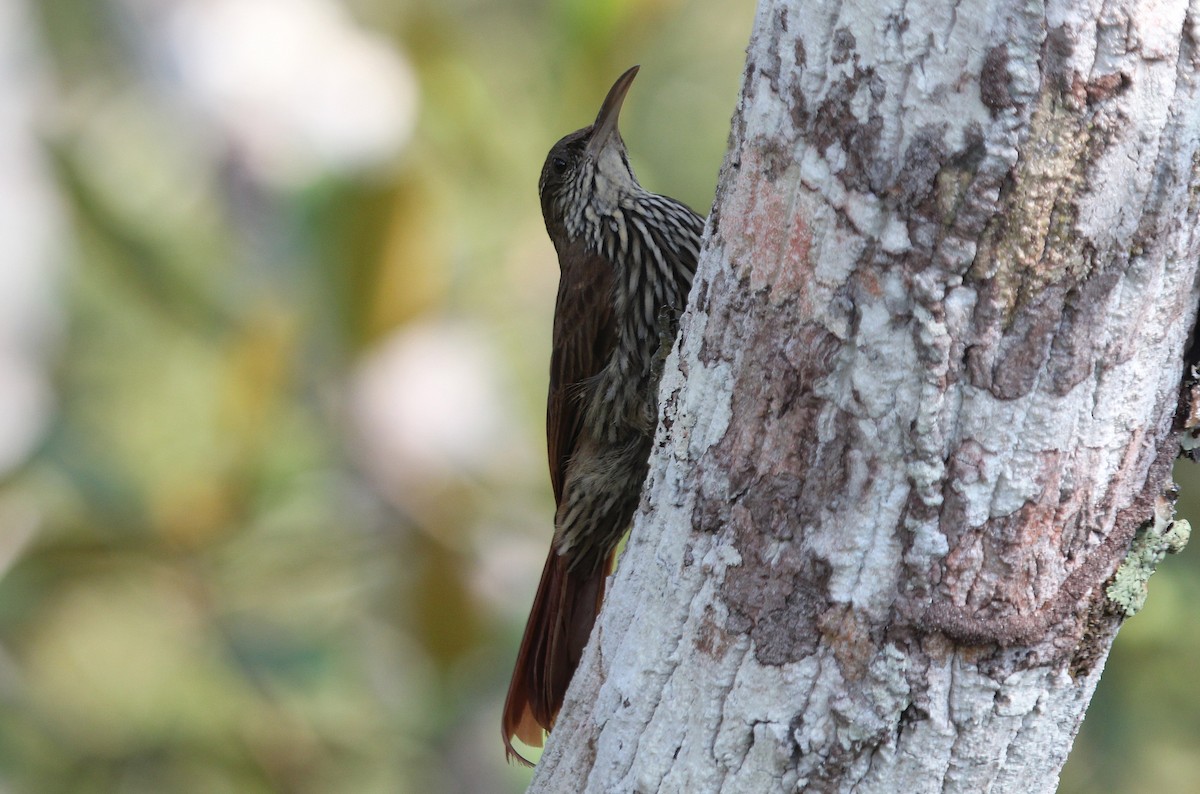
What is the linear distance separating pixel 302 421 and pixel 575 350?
2202 mm

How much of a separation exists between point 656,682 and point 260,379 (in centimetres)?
303

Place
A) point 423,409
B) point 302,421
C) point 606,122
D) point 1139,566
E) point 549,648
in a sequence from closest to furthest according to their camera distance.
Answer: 1. point 1139,566
2. point 549,648
3. point 606,122
4. point 423,409
5. point 302,421

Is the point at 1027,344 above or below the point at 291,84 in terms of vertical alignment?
above

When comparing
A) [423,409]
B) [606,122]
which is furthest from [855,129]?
[423,409]

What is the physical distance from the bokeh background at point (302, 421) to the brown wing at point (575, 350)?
169cm

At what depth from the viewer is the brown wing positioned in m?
2.43

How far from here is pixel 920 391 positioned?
1192 mm

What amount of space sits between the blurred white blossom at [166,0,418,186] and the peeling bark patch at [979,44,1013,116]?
10.5 feet

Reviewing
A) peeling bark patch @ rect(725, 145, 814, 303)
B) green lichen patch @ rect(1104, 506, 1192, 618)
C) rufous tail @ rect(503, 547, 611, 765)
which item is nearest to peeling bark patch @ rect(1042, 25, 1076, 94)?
peeling bark patch @ rect(725, 145, 814, 303)

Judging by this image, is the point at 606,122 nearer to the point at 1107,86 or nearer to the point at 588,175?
the point at 588,175

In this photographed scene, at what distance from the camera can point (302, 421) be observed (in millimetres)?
4367

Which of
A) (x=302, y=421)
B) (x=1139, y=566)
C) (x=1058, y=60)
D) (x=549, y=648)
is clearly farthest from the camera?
(x=302, y=421)

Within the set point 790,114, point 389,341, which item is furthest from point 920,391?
point 389,341

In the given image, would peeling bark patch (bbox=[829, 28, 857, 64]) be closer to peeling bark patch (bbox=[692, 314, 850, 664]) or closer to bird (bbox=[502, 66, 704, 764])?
peeling bark patch (bbox=[692, 314, 850, 664])
